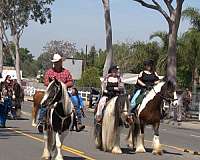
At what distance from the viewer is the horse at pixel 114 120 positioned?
1429 centimetres

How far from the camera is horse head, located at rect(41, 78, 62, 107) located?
475 inches

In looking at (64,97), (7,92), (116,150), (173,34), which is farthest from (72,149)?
(173,34)

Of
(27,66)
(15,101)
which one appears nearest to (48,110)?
(15,101)

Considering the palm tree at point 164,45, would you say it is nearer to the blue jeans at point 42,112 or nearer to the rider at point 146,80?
the rider at point 146,80

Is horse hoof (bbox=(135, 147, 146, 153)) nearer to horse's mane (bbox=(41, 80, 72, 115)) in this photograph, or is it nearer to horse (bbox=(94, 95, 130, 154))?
horse (bbox=(94, 95, 130, 154))

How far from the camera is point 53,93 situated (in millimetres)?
12117

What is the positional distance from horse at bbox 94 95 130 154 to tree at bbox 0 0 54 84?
135 ft

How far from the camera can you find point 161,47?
177 feet

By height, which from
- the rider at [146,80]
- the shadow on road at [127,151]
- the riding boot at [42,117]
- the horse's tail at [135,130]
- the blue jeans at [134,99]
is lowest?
the shadow on road at [127,151]

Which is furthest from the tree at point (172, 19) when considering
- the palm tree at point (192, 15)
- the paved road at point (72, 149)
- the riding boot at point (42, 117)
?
the riding boot at point (42, 117)

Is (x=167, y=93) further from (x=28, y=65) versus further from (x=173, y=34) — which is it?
(x=28, y=65)

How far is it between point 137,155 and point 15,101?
13.7m

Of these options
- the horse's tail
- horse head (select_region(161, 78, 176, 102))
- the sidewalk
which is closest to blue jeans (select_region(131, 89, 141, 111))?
the horse's tail

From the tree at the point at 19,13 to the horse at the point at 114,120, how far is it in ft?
135
